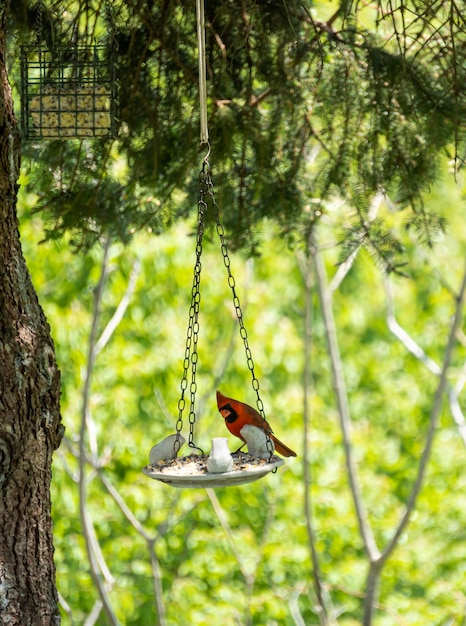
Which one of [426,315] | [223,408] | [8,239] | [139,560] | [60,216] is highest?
[426,315]

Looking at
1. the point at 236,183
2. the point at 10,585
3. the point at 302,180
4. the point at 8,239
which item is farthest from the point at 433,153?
the point at 10,585

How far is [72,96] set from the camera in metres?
2.36

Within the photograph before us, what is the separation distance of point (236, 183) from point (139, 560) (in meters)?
3.49

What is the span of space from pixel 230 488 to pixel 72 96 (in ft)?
12.6

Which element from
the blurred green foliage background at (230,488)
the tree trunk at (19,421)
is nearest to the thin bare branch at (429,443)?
the blurred green foliage background at (230,488)

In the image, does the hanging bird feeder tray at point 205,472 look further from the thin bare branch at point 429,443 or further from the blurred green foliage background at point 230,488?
the blurred green foliage background at point 230,488

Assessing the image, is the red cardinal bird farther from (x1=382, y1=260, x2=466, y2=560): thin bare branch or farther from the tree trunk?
(x1=382, y1=260, x2=466, y2=560): thin bare branch

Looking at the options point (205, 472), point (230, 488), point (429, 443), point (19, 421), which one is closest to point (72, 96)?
point (19, 421)

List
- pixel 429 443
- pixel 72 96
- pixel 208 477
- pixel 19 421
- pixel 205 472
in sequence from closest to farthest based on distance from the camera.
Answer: pixel 208 477 < pixel 205 472 < pixel 19 421 < pixel 72 96 < pixel 429 443

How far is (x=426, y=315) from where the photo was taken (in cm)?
642

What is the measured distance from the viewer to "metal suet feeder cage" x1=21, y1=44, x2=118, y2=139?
7.56ft

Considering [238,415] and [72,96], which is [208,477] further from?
[72,96]

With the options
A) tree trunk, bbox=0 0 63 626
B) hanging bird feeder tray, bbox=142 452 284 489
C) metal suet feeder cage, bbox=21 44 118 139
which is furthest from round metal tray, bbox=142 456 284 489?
metal suet feeder cage, bbox=21 44 118 139

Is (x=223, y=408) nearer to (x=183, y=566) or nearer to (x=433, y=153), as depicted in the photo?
(x=433, y=153)
